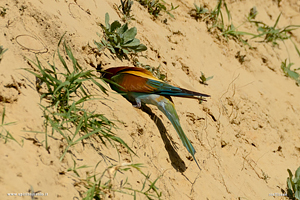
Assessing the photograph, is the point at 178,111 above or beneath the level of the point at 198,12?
beneath

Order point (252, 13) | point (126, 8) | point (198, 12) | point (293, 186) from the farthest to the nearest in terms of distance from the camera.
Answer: point (252, 13), point (198, 12), point (126, 8), point (293, 186)

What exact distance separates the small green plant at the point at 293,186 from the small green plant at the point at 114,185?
1784mm

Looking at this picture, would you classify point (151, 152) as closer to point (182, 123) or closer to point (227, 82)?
point (182, 123)

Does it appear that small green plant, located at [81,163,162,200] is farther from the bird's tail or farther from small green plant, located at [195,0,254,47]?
small green plant, located at [195,0,254,47]

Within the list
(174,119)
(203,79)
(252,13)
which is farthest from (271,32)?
(174,119)

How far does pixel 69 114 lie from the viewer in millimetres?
2355

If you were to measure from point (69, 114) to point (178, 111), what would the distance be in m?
1.42

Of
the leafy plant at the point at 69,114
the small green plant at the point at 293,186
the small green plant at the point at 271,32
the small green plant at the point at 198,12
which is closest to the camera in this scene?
the leafy plant at the point at 69,114

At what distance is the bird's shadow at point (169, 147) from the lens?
3026 mm

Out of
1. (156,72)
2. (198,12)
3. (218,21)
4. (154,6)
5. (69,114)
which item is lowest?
(156,72)

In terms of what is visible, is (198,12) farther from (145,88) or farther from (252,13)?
(145,88)

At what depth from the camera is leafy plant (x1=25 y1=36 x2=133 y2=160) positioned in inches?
89.7

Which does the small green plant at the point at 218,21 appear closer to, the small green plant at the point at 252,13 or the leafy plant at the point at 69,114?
the small green plant at the point at 252,13

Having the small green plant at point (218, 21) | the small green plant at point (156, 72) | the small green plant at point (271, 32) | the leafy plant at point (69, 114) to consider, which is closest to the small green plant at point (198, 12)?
the small green plant at point (218, 21)
